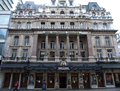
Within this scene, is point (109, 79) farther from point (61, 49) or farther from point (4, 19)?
point (4, 19)

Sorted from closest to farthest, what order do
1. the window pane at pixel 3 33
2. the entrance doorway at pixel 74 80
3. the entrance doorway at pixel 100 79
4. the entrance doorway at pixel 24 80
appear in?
the entrance doorway at pixel 74 80 < the entrance doorway at pixel 24 80 < the entrance doorway at pixel 100 79 < the window pane at pixel 3 33

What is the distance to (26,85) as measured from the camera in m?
21.8

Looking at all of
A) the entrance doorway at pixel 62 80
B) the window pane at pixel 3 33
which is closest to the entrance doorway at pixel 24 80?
the entrance doorway at pixel 62 80

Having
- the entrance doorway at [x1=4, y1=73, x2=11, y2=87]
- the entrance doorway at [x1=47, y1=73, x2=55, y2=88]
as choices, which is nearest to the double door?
the entrance doorway at [x1=47, y1=73, x2=55, y2=88]

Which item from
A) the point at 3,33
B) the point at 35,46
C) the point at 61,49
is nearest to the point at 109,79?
the point at 61,49

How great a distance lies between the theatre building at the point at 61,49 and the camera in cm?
2141

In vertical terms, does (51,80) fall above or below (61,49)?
below

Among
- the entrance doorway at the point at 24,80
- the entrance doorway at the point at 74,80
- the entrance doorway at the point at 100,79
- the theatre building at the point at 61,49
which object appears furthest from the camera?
the entrance doorway at the point at 100,79

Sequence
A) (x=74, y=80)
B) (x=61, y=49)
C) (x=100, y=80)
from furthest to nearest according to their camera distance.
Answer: (x=61, y=49) < (x=100, y=80) < (x=74, y=80)

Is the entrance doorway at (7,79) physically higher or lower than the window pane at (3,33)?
lower

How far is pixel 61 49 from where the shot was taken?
25.5 meters

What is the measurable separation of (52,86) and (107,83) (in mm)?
13459

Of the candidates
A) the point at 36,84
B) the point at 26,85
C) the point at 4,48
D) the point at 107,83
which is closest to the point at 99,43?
the point at 107,83

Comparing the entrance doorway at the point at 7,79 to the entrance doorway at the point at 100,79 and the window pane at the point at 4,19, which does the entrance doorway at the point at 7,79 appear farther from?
the entrance doorway at the point at 100,79
